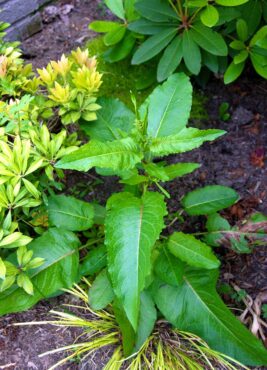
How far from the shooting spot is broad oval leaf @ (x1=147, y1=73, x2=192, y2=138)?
2.04 metres

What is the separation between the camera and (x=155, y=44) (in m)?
2.56

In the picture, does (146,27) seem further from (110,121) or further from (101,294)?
(101,294)

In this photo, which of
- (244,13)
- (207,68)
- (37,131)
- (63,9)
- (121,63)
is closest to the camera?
(37,131)

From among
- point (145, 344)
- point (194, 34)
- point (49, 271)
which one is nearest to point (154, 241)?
point (49, 271)

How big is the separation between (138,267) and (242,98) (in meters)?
1.90

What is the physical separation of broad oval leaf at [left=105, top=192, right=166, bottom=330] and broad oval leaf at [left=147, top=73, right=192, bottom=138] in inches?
17.4

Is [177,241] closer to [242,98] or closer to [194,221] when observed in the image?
[194,221]

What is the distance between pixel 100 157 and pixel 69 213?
64cm

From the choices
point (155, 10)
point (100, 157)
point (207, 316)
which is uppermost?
point (155, 10)

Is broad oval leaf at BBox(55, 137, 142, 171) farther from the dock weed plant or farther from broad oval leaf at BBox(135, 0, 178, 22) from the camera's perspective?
broad oval leaf at BBox(135, 0, 178, 22)

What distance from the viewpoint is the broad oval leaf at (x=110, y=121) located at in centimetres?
223

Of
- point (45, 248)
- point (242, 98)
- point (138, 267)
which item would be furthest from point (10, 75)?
point (242, 98)

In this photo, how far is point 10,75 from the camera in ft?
7.16

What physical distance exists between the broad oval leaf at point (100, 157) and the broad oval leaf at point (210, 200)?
69 centimetres
